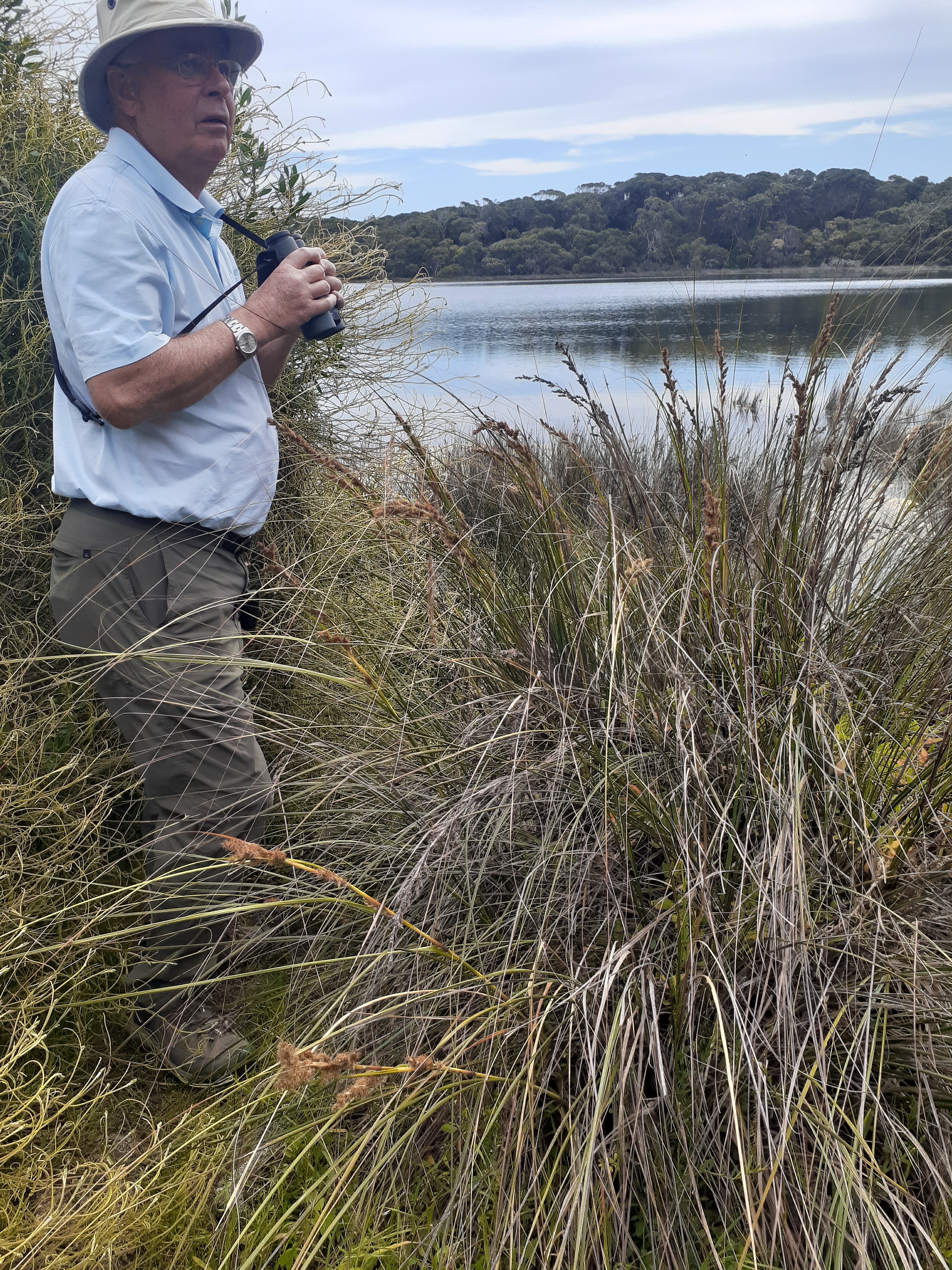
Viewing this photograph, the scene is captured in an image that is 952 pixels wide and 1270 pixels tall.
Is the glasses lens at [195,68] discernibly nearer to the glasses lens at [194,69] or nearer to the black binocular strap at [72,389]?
the glasses lens at [194,69]

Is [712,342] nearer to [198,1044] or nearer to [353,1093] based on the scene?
[198,1044]

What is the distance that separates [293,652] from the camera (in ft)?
7.58

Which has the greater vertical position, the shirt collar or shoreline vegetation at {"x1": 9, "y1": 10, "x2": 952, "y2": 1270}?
the shirt collar

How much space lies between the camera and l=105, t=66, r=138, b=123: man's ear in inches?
85.8

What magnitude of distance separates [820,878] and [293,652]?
131 centimetres

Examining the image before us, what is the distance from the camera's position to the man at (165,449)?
2.00 metres

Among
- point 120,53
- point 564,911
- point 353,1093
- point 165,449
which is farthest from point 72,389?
point 353,1093

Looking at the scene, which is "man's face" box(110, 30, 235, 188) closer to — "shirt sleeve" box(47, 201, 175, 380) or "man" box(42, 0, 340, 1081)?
"man" box(42, 0, 340, 1081)

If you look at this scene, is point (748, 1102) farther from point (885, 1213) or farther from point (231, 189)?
point (231, 189)

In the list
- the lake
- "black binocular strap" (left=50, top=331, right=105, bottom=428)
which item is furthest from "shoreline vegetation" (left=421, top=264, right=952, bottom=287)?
"black binocular strap" (left=50, top=331, right=105, bottom=428)

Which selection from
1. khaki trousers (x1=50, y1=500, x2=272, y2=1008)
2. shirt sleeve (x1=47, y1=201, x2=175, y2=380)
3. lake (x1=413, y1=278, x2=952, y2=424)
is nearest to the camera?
shirt sleeve (x1=47, y1=201, x2=175, y2=380)

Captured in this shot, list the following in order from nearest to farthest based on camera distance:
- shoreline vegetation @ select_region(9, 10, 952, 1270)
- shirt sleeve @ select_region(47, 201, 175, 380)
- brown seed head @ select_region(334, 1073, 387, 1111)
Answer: brown seed head @ select_region(334, 1073, 387, 1111), shoreline vegetation @ select_region(9, 10, 952, 1270), shirt sleeve @ select_region(47, 201, 175, 380)

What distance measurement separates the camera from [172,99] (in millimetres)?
2186

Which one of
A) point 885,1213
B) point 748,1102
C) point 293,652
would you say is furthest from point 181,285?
point 885,1213
